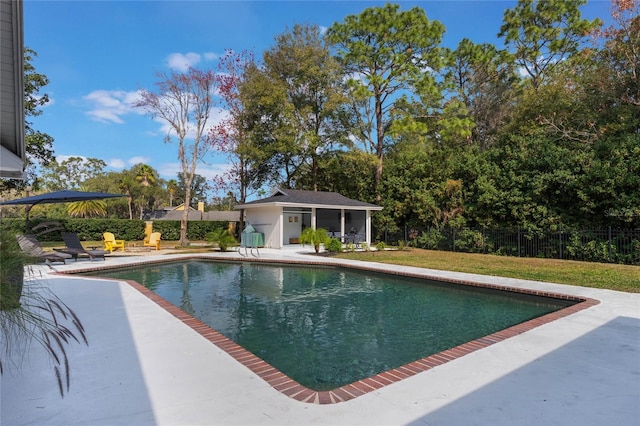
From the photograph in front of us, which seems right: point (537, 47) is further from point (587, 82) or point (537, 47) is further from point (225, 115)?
point (225, 115)

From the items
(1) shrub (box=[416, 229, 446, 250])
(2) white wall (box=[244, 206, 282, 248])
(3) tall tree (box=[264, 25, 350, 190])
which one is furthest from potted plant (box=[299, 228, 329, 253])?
(3) tall tree (box=[264, 25, 350, 190])

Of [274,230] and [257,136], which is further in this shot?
[257,136]

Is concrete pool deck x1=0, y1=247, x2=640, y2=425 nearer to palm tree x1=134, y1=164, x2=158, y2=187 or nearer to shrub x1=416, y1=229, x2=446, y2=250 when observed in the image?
shrub x1=416, y1=229, x2=446, y2=250

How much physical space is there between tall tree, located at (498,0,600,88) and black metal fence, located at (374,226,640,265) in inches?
614

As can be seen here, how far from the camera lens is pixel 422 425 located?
243 cm

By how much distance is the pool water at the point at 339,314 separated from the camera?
4.39 m

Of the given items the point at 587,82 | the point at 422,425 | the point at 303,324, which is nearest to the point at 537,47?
the point at 587,82

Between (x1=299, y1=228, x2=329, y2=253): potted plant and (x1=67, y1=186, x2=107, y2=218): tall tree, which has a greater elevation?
(x1=67, y1=186, x2=107, y2=218): tall tree

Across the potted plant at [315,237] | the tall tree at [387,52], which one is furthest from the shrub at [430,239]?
the potted plant at [315,237]

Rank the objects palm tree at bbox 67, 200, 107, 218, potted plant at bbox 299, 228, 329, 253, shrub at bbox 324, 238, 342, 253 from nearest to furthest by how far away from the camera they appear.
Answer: shrub at bbox 324, 238, 342, 253, potted plant at bbox 299, 228, 329, 253, palm tree at bbox 67, 200, 107, 218

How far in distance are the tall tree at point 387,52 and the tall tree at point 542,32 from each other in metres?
7.05

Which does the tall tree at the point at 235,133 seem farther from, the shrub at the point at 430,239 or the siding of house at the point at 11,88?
the siding of house at the point at 11,88

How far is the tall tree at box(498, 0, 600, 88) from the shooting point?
81.5 feet

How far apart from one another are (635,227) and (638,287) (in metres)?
7.55
